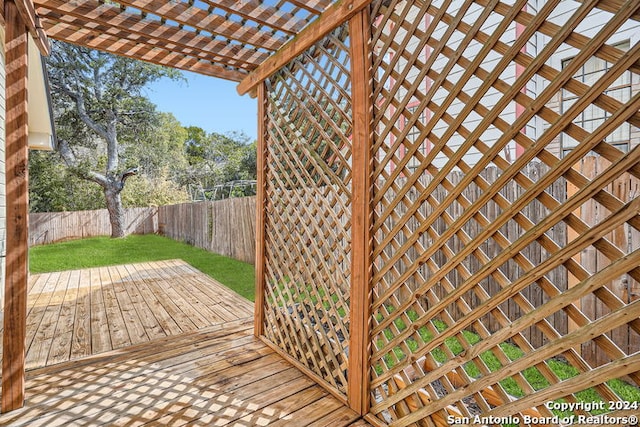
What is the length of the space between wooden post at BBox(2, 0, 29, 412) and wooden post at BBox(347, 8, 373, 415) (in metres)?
1.81

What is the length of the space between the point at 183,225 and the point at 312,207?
7.91 m

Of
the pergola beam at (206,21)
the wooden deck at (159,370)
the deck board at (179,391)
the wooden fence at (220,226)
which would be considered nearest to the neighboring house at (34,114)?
the wooden deck at (159,370)

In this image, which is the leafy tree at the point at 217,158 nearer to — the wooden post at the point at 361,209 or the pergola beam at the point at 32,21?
the pergola beam at the point at 32,21

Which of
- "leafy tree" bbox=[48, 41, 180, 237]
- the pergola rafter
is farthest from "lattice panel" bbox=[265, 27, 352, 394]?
"leafy tree" bbox=[48, 41, 180, 237]

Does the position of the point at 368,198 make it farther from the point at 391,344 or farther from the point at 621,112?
the point at 621,112

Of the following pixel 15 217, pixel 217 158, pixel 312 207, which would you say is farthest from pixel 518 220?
pixel 217 158

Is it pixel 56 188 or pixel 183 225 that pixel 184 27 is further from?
pixel 56 188

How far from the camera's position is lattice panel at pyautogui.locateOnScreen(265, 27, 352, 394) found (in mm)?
1956

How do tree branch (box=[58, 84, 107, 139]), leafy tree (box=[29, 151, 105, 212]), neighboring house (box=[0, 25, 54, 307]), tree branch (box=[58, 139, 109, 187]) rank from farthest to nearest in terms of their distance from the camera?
leafy tree (box=[29, 151, 105, 212]), tree branch (box=[58, 139, 109, 187]), tree branch (box=[58, 84, 107, 139]), neighboring house (box=[0, 25, 54, 307])

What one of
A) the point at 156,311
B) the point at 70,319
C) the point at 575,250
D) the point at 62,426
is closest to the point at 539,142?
the point at 575,250

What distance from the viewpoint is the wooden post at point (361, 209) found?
1.67 metres

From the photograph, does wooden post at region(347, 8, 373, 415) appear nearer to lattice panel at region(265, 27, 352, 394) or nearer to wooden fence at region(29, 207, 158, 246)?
lattice panel at region(265, 27, 352, 394)

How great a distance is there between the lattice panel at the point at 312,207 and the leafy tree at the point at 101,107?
983cm

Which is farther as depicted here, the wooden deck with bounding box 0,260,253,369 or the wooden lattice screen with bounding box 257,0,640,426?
the wooden deck with bounding box 0,260,253,369
